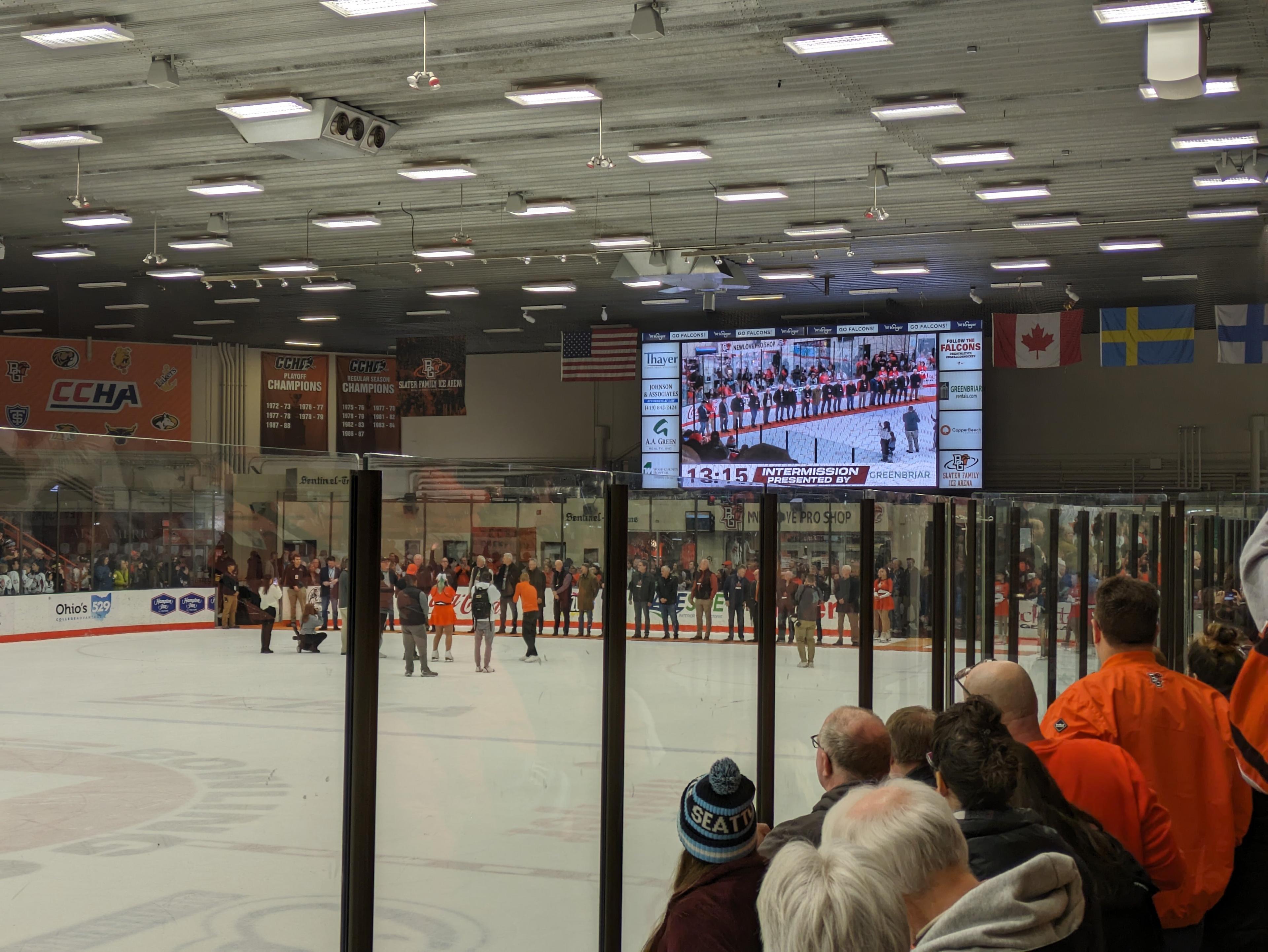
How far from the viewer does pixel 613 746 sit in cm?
456

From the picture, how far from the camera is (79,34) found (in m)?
10.3

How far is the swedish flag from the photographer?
18.7 meters

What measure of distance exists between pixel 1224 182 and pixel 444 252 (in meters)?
9.98

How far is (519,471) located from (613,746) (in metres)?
1.14

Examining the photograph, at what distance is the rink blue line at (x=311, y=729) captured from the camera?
10.4ft

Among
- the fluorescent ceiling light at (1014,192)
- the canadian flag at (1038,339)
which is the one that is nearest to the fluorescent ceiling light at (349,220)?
the fluorescent ceiling light at (1014,192)

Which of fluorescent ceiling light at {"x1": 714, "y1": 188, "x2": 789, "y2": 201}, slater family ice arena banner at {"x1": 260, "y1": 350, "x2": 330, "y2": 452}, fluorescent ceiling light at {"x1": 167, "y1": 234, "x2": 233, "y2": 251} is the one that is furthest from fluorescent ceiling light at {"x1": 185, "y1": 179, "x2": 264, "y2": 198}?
slater family ice arena banner at {"x1": 260, "y1": 350, "x2": 330, "y2": 452}

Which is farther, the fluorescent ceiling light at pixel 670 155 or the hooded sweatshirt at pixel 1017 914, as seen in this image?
the fluorescent ceiling light at pixel 670 155

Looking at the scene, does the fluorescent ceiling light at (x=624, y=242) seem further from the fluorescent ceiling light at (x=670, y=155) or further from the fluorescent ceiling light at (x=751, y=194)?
the fluorescent ceiling light at (x=670, y=155)

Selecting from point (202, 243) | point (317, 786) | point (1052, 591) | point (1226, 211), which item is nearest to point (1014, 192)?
point (1226, 211)

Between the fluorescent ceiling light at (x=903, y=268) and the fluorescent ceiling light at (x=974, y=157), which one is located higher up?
the fluorescent ceiling light at (x=903, y=268)

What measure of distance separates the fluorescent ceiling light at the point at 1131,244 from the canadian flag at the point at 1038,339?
102 centimetres

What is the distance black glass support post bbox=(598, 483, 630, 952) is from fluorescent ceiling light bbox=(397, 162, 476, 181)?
10.8m

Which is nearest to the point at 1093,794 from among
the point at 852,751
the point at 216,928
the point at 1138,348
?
the point at 852,751
